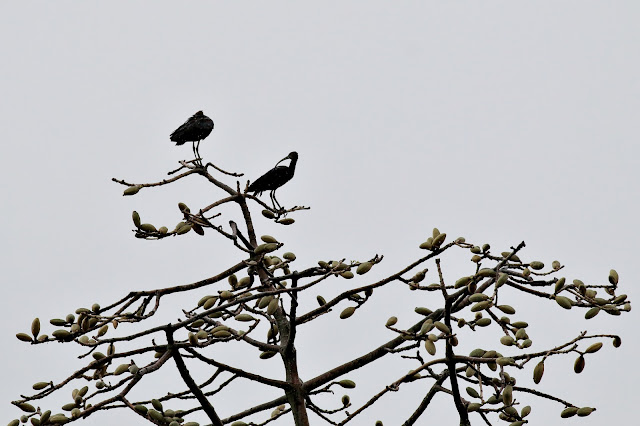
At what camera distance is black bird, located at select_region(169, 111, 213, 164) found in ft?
27.4

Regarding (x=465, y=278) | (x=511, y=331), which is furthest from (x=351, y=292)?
(x=511, y=331)

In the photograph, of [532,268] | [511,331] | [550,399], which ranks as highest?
[532,268]

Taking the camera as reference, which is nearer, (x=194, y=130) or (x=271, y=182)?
(x=271, y=182)

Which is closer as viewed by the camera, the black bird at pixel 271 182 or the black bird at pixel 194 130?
the black bird at pixel 271 182

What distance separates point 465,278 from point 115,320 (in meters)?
1.92

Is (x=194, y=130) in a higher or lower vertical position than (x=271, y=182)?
higher

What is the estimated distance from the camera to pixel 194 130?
27.5 feet

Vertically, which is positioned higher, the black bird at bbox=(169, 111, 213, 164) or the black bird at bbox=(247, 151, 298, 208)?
the black bird at bbox=(169, 111, 213, 164)

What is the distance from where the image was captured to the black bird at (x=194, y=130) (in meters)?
8.35

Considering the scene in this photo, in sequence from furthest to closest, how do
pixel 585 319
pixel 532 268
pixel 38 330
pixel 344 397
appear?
pixel 344 397 < pixel 532 268 < pixel 585 319 < pixel 38 330

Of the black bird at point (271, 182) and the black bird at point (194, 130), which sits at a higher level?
the black bird at point (194, 130)

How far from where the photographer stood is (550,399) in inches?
191

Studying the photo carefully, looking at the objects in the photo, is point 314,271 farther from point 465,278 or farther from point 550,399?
point 550,399

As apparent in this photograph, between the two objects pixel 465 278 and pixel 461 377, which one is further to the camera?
pixel 461 377
